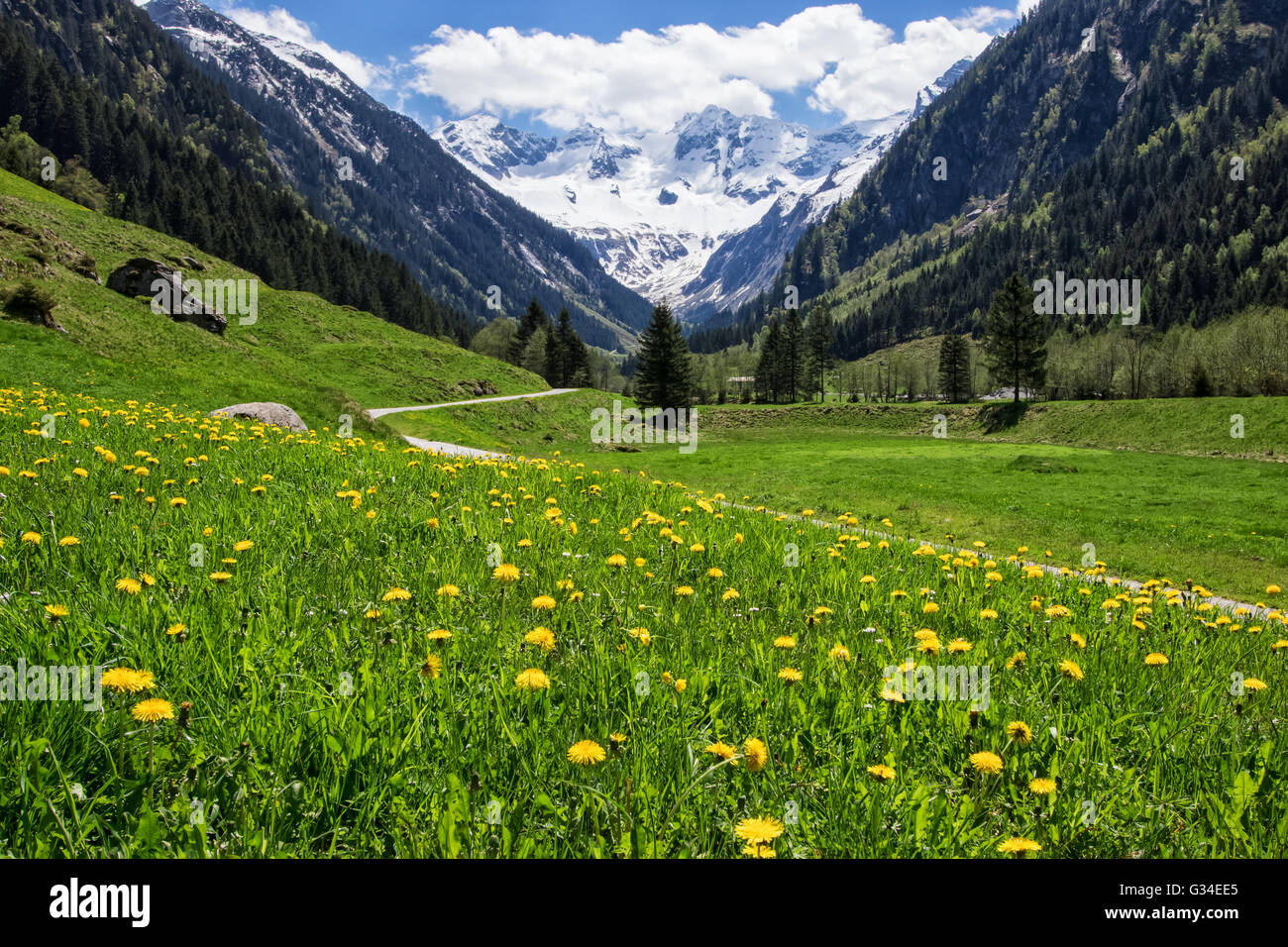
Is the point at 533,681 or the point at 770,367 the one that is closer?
the point at 533,681

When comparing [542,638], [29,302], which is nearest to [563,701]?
[542,638]

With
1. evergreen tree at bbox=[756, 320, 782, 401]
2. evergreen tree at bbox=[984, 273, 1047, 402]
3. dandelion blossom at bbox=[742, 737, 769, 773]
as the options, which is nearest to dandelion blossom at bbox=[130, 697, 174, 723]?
dandelion blossom at bbox=[742, 737, 769, 773]

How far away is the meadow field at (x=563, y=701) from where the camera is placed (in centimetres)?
205

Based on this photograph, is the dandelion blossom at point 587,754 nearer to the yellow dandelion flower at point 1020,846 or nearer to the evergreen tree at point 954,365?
the yellow dandelion flower at point 1020,846

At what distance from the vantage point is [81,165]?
10744cm

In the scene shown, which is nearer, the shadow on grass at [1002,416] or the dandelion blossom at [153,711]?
the dandelion blossom at [153,711]

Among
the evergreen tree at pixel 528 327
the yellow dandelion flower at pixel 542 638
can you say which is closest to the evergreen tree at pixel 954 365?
the evergreen tree at pixel 528 327

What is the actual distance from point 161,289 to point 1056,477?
50505 millimetres

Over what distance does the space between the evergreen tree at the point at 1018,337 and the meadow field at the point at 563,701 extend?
75312 millimetres

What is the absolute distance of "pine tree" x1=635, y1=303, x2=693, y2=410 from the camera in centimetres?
7281

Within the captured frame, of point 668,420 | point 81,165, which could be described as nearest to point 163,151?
point 81,165

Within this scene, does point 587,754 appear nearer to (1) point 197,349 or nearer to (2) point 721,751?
(2) point 721,751

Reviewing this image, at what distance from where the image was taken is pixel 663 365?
241ft

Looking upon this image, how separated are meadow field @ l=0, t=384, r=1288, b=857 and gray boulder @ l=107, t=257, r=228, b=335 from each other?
40557mm
